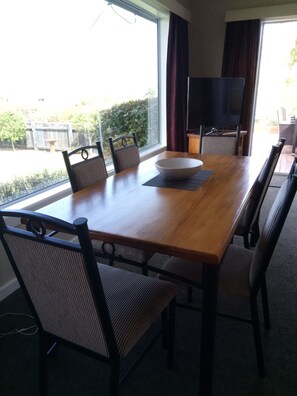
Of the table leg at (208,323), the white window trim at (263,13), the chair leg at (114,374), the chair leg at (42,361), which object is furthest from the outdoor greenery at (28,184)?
the white window trim at (263,13)

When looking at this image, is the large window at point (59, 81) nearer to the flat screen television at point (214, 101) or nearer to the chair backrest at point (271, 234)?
the flat screen television at point (214, 101)

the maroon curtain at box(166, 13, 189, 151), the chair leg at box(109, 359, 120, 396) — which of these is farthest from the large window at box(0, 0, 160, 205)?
the chair leg at box(109, 359, 120, 396)

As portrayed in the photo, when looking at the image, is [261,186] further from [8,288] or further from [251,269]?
[8,288]

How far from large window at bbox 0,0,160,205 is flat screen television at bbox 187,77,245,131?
0.77 m

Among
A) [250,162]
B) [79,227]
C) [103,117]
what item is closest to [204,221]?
[79,227]

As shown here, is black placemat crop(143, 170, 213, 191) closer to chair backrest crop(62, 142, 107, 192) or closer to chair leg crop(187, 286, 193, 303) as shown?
chair backrest crop(62, 142, 107, 192)

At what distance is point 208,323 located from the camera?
1.14m

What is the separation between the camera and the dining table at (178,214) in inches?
43.6

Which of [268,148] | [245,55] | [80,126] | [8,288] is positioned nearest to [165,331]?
[8,288]

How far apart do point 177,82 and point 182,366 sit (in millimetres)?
3629

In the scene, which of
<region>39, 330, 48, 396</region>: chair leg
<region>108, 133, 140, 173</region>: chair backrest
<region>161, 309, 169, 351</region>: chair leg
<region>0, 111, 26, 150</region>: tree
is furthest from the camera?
<region>108, 133, 140, 173</region>: chair backrest

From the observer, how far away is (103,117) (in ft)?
10.6

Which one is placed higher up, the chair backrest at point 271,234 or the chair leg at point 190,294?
the chair backrest at point 271,234

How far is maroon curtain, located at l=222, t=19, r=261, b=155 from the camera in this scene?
13.7 ft
